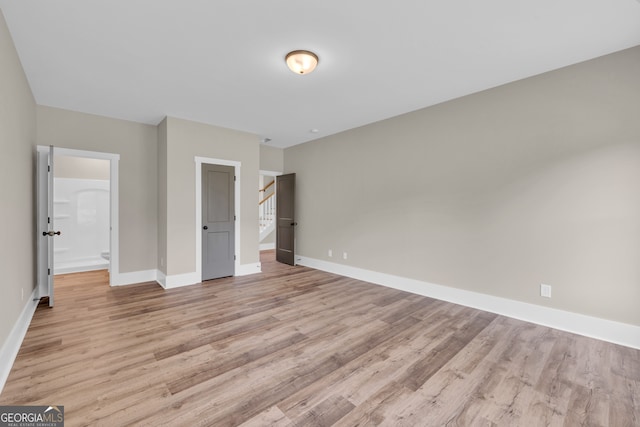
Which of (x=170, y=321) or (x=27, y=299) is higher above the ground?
(x=27, y=299)

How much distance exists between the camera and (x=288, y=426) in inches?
65.1

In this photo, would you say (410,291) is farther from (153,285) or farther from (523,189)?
(153,285)

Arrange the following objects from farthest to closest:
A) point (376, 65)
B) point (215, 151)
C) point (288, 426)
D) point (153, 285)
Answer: point (215, 151) < point (153, 285) < point (376, 65) < point (288, 426)

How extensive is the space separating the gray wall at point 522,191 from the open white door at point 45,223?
4.66m

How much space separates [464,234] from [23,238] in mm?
5375

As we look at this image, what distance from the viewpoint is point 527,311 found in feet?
10.6

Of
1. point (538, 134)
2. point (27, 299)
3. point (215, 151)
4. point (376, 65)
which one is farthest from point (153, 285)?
point (538, 134)

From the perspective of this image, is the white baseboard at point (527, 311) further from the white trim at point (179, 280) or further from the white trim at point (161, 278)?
the white trim at point (161, 278)

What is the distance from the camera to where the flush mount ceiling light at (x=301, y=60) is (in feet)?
8.91

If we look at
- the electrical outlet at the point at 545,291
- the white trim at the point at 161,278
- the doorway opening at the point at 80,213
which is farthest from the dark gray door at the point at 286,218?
the electrical outlet at the point at 545,291

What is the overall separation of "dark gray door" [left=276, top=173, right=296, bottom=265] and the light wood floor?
9.26 feet

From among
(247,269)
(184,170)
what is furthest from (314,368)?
(184,170)

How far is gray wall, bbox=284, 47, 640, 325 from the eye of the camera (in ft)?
8.91

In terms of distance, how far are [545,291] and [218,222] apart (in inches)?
195
